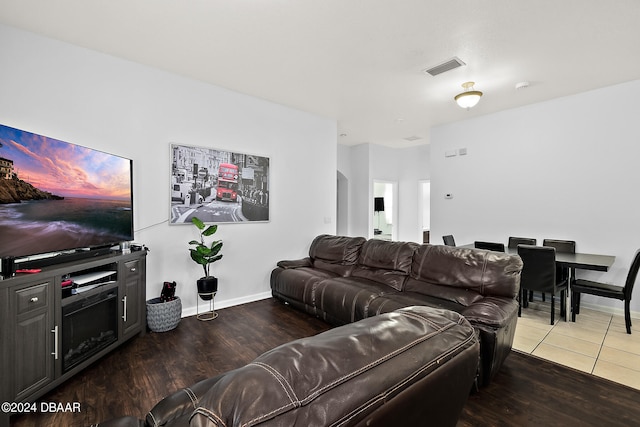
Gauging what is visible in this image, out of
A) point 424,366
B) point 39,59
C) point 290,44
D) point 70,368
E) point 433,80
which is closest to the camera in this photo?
point 424,366

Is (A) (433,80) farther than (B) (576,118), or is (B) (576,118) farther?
(B) (576,118)

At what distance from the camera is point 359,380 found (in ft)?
1.87

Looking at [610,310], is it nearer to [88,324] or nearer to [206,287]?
[206,287]

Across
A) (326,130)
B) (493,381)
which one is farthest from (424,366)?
(326,130)

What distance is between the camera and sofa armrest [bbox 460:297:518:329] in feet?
7.07

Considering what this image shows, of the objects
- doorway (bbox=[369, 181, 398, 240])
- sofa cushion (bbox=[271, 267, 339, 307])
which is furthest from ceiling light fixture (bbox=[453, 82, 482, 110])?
doorway (bbox=[369, 181, 398, 240])

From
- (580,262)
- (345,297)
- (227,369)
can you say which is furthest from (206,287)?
(580,262)

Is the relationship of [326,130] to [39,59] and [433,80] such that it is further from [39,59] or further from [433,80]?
[39,59]

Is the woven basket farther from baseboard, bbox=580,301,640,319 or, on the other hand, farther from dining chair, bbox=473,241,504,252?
baseboard, bbox=580,301,640,319

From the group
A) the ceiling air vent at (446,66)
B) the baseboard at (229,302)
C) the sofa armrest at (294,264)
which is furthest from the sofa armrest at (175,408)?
the ceiling air vent at (446,66)

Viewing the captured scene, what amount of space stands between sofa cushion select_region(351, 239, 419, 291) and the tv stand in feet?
8.64

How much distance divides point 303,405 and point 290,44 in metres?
3.26

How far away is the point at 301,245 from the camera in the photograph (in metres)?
5.03

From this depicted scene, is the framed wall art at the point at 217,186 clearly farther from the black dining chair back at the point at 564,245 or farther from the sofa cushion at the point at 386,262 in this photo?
the black dining chair back at the point at 564,245
